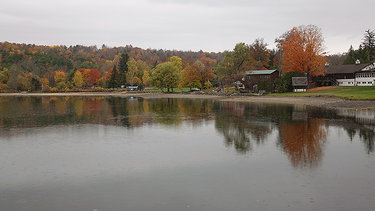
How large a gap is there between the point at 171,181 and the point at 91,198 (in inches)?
133

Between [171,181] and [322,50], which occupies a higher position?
[322,50]

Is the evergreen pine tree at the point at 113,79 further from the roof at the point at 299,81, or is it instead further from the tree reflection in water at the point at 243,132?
the tree reflection in water at the point at 243,132

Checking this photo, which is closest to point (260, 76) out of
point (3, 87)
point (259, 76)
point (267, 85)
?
point (259, 76)

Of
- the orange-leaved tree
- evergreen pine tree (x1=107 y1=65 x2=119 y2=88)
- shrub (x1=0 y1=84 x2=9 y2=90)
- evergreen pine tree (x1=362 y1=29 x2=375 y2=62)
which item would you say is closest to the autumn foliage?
the orange-leaved tree

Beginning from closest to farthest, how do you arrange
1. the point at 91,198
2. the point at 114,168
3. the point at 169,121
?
the point at 91,198, the point at 114,168, the point at 169,121

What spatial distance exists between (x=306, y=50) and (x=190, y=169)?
6498cm

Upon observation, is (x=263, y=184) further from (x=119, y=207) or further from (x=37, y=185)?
(x=37, y=185)

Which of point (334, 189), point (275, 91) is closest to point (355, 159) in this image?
point (334, 189)

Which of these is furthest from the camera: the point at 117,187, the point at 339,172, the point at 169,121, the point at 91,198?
the point at 169,121

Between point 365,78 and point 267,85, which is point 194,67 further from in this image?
point 365,78

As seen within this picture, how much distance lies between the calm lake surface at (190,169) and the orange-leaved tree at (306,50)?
48.7 m

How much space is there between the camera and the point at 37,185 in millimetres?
12367

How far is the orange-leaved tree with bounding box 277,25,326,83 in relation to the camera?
230ft

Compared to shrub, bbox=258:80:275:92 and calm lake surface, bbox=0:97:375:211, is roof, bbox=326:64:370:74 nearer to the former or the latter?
shrub, bbox=258:80:275:92
